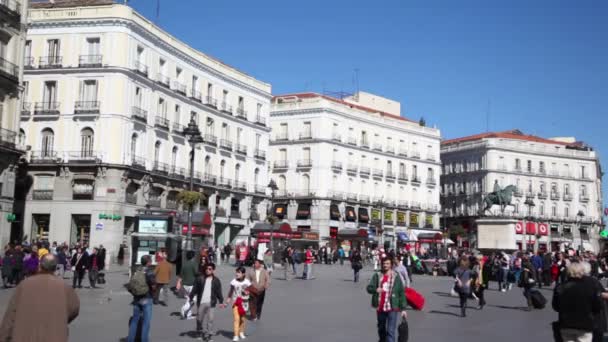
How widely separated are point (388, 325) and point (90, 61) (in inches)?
1658

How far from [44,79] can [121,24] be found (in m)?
6.69

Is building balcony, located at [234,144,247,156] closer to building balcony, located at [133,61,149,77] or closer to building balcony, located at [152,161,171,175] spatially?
building balcony, located at [152,161,171,175]

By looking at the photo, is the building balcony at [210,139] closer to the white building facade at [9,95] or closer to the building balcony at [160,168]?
the building balcony at [160,168]

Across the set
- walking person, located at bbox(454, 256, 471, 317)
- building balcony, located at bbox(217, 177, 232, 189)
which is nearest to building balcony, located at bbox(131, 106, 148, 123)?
building balcony, located at bbox(217, 177, 232, 189)

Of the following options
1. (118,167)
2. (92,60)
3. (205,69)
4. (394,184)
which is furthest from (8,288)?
(394,184)

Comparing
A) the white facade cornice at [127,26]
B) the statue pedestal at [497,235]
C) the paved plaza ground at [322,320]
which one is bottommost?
the paved plaza ground at [322,320]

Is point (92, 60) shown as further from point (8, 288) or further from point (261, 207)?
point (8, 288)

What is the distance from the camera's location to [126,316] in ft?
55.0

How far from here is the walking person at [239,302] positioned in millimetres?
13156

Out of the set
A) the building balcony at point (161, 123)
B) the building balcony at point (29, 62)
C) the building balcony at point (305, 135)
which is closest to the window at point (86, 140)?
the building balcony at point (161, 123)

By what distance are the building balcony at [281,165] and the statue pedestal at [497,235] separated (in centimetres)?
3349

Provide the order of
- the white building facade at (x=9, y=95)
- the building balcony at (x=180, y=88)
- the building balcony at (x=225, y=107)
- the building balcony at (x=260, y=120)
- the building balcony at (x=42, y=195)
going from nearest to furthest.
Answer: the white building facade at (x=9, y=95) < the building balcony at (x=42, y=195) < the building balcony at (x=180, y=88) < the building balcony at (x=225, y=107) < the building balcony at (x=260, y=120)

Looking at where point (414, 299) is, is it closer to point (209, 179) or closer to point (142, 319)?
point (142, 319)

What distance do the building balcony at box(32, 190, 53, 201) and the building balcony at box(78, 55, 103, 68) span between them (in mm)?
8906
